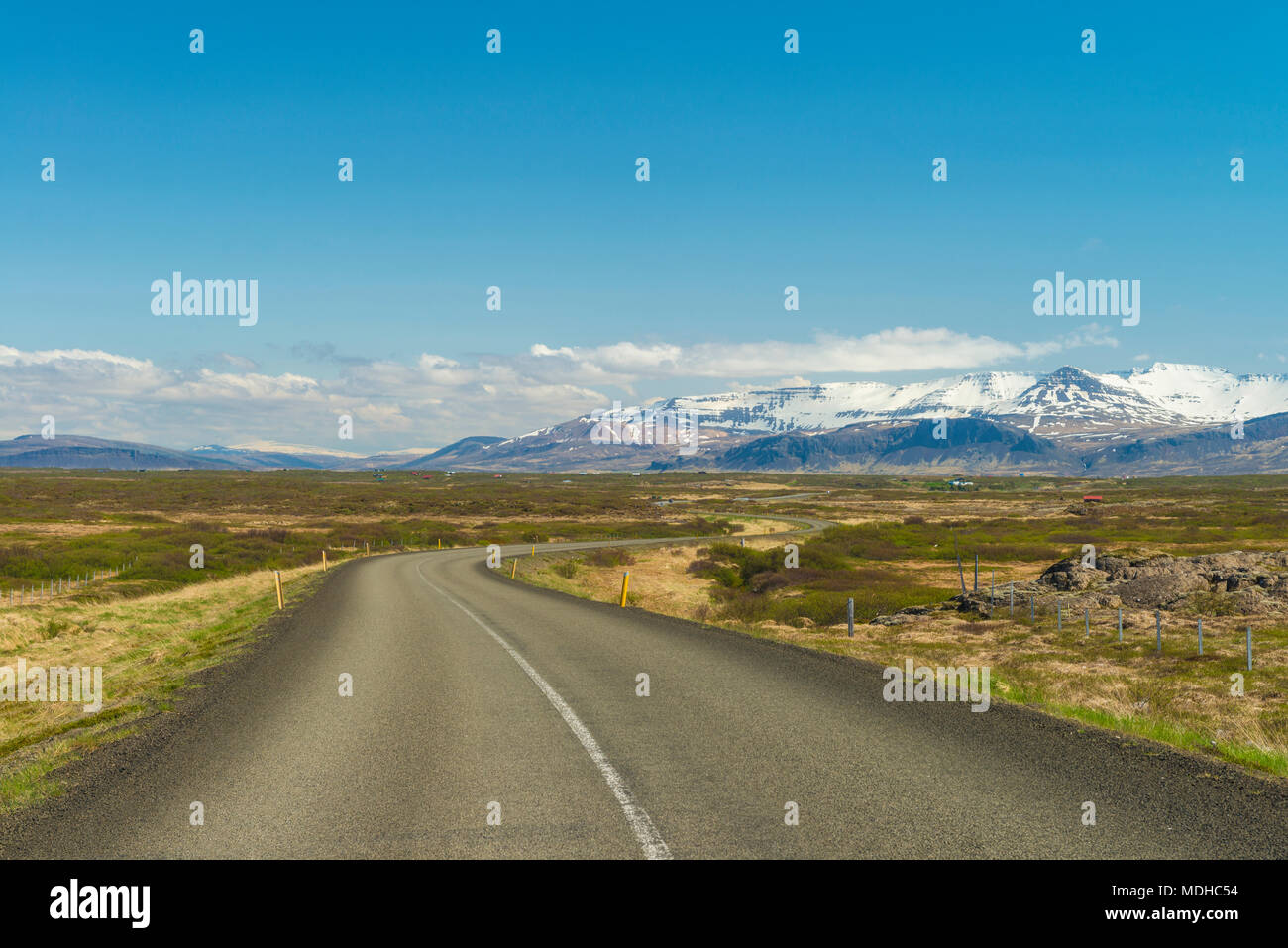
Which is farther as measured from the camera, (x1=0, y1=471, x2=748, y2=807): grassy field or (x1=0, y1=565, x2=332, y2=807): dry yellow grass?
(x1=0, y1=471, x2=748, y2=807): grassy field

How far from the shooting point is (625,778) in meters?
7.75

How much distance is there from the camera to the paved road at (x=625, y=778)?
621cm

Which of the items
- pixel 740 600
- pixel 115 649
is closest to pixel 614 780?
pixel 115 649

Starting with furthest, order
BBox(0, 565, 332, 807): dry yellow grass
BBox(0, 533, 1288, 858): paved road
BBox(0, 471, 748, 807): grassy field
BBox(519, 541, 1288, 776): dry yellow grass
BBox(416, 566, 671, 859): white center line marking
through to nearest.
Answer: BBox(0, 471, 748, 807): grassy field < BBox(519, 541, 1288, 776): dry yellow grass < BBox(0, 565, 332, 807): dry yellow grass < BBox(0, 533, 1288, 858): paved road < BBox(416, 566, 671, 859): white center line marking

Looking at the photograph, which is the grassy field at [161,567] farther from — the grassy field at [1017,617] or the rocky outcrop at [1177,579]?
the rocky outcrop at [1177,579]

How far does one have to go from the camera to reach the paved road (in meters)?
6.21

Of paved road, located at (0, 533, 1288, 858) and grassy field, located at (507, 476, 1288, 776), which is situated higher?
paved road, located at (0, 533, 1288, 858)

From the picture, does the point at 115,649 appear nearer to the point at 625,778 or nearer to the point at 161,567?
the point at 625,778

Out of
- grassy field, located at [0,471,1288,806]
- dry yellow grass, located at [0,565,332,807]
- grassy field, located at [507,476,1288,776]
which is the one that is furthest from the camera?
grassy field, located at [507,476,1288,776]

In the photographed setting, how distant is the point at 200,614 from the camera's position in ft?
96.0

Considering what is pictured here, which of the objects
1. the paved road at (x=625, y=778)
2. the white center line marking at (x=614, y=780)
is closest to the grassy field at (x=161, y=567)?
the paved road at (x=625, y=778)

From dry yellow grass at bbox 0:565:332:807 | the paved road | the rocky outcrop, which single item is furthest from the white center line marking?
the rocky outcrop

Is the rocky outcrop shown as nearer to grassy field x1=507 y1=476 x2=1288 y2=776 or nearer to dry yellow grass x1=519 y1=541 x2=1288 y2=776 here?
grassy field x1=507 y1=476 x2=1288 y2=776

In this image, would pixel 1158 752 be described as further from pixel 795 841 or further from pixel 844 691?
pixel 795 841
